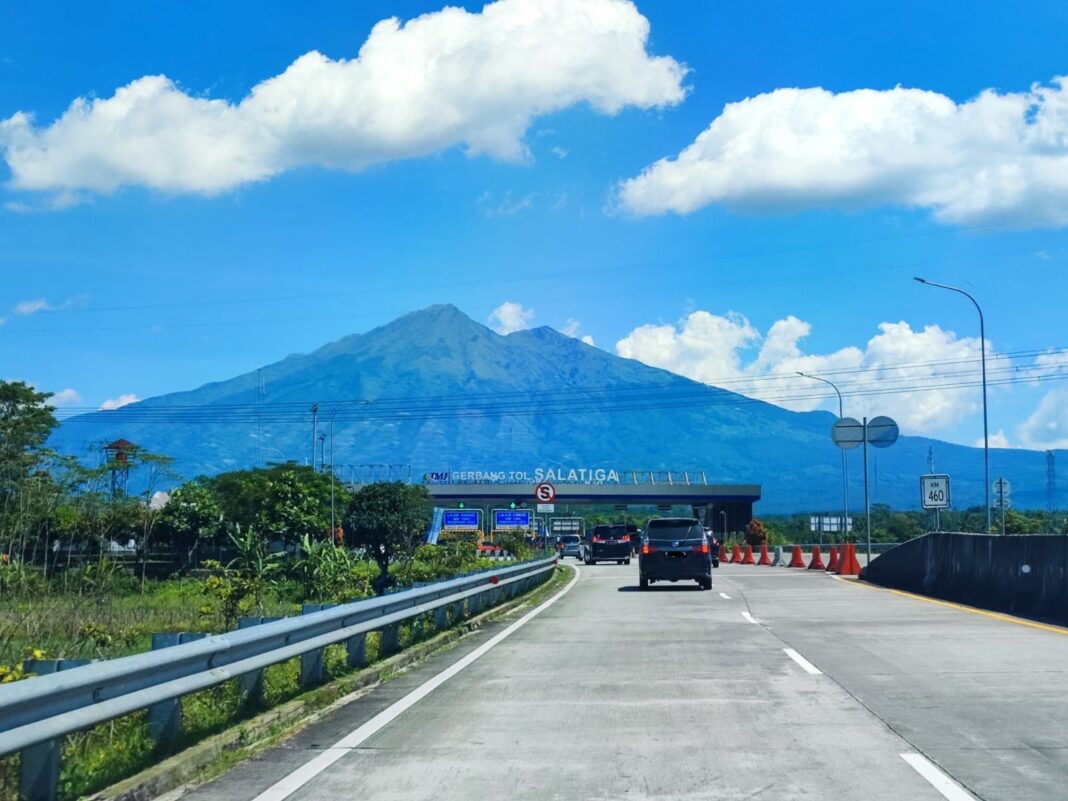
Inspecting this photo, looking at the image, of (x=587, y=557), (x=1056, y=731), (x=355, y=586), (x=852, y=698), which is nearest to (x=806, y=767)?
(x=1056, y=731)

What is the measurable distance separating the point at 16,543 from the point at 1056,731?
481 inches

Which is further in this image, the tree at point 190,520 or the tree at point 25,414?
the tree at point 25,414

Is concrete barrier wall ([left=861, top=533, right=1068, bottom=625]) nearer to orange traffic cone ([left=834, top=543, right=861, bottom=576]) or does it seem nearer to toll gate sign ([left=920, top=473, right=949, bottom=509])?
toll gate sign ([left=920, top=473, right=949, bottom=509])

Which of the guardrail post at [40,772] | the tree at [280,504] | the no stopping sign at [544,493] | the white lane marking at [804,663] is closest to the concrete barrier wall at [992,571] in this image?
the white lane marking at [804,663]

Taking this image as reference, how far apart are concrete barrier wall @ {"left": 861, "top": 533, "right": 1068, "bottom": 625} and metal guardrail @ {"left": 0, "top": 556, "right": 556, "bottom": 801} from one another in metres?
11.4

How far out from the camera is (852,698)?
420 inches

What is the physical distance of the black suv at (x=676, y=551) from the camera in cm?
2858

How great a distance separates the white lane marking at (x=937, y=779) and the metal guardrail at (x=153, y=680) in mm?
4658

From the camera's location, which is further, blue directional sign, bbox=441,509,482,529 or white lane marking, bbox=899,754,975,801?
blue directional sign, bbox=441,509,482,529

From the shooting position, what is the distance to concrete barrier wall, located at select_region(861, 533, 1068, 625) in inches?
734

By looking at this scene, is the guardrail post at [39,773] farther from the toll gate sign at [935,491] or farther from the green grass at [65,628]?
the toll gate sign at [935,491]

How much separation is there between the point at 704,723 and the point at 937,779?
2420mm

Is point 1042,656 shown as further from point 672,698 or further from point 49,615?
Answer: point 49,615

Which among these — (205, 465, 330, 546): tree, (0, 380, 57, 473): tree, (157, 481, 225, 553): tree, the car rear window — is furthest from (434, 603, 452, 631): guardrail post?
(0, 380, 57, 473): tree
